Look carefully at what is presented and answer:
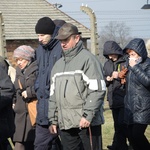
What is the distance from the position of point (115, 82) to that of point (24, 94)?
1.98 metres

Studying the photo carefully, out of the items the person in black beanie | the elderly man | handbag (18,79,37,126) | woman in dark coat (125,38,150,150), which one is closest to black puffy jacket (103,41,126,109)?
woman in dark coat (125,38,150,150)

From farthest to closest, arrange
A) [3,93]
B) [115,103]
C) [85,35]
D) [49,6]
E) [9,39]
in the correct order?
[49,6]
[85,35]
[9,39]
[115,103]
[3,93]

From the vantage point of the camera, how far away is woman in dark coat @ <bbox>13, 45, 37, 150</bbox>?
6.75m

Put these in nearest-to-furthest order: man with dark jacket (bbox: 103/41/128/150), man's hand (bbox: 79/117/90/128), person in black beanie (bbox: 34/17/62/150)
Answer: man's hand (bbox: 79/117/90/128), person in black beanie (bbox: 34/17/62/150), man with dark jacket (bbox: 103/41/128/150)

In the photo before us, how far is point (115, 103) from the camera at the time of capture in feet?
26.7

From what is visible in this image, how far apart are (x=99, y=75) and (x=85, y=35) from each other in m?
21.9

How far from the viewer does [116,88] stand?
8133mm

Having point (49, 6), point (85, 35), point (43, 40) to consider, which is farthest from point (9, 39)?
point (43, 40)

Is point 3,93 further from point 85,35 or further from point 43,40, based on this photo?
point 85,35

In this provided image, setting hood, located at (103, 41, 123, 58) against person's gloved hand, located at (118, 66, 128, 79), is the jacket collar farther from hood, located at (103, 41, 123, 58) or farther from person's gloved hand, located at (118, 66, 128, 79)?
hood, located at (103, 41, 123, 58)

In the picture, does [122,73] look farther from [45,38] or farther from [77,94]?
[77,94]

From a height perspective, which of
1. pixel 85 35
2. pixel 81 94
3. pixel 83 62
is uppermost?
pixel 83 62

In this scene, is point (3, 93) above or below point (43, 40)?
below

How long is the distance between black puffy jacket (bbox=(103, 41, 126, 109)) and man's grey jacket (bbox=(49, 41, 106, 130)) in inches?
101
